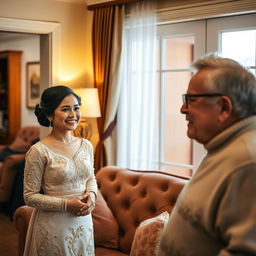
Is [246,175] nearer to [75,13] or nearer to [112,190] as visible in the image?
[112,190]

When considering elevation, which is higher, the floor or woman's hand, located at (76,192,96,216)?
woman's hand, located at (76,192,96,216)

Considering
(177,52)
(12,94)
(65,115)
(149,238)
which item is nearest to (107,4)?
(177,52)

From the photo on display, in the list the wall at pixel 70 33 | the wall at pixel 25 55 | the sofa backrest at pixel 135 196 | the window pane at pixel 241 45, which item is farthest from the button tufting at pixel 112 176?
the wall at pixel 25 55

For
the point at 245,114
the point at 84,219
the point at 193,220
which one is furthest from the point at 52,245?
the point at 245,114

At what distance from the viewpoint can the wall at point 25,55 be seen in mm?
8055

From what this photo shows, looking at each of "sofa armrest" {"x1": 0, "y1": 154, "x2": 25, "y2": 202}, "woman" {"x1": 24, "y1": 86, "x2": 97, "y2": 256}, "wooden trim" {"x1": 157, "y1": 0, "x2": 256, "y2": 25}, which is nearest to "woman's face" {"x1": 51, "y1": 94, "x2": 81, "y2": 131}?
"woman" {"x1": 24, "y1": 86, "x2": 97, "y2": 256}

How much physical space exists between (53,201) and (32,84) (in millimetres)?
5922

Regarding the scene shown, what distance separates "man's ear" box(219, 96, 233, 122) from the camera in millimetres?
1282

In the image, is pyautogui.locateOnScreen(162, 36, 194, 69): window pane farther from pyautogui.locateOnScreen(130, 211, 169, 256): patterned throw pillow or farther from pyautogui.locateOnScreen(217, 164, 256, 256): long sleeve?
pyautogui.locateOnScreen(217, 164, 256, 256): long sleeve

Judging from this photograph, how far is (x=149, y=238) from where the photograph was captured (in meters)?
2.61

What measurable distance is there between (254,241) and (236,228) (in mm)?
53

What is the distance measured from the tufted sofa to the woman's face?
87 cm

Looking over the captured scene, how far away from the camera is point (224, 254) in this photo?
1.16m

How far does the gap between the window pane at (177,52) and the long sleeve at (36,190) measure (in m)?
2.02
